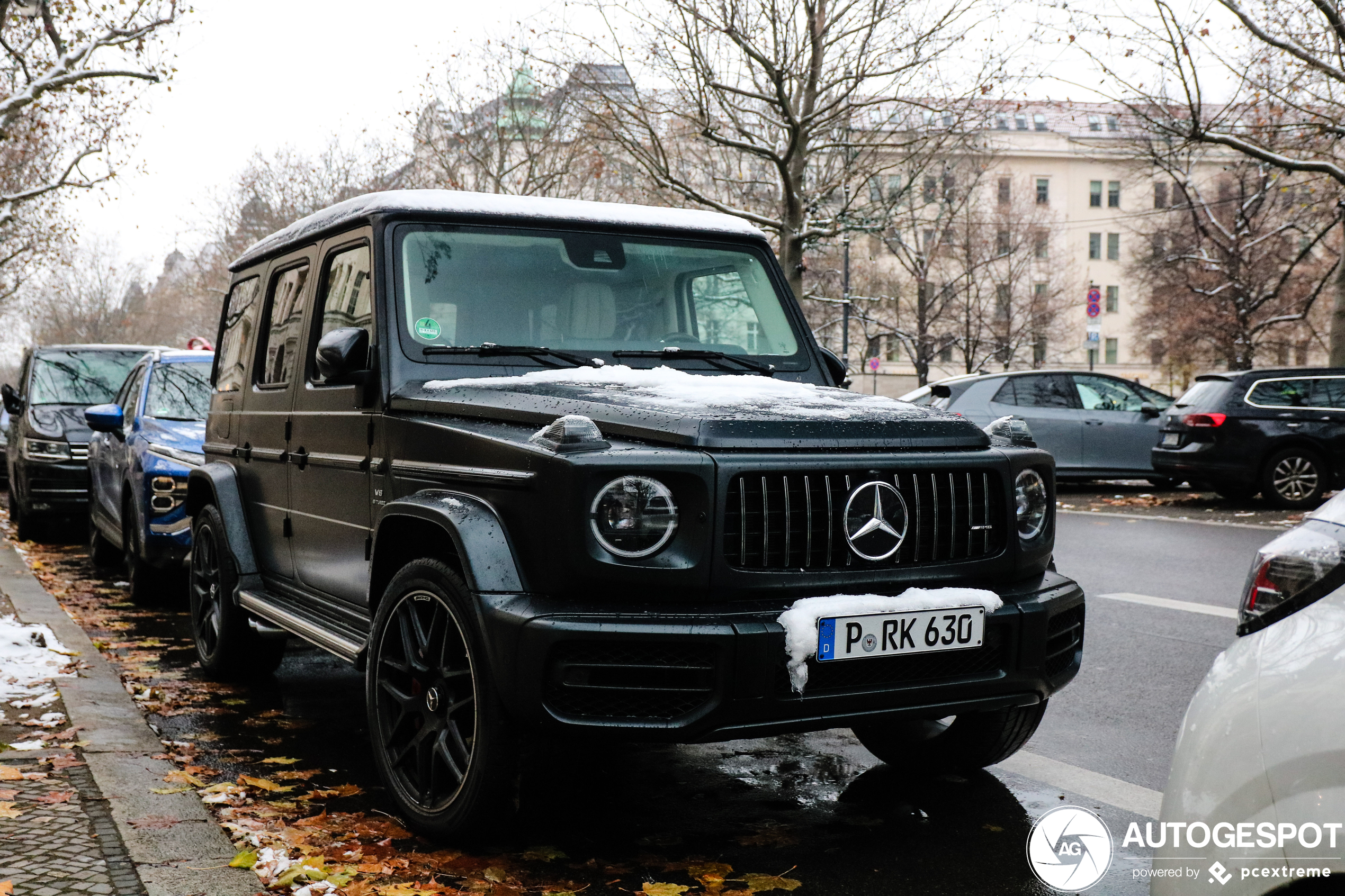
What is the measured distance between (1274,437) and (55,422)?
13.1 metres

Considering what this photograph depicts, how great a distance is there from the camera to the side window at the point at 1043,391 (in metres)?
17.0

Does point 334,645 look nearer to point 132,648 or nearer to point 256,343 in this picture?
point 256,343

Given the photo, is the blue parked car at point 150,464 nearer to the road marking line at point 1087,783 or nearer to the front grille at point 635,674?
the front grille at point 635,674

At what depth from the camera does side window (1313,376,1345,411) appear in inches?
577

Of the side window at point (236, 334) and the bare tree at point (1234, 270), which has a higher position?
the bare tree at point (1234, 270)

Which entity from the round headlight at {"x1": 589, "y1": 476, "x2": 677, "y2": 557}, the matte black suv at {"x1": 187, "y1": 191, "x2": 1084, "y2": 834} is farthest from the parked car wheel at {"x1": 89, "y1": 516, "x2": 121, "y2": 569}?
the round headlight at {"x1": 589, "y1": 476, "x2": 677, "y2": 557}

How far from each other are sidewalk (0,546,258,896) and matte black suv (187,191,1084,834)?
627 mm

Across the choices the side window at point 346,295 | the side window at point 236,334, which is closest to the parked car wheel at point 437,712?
the side window at point 346,295

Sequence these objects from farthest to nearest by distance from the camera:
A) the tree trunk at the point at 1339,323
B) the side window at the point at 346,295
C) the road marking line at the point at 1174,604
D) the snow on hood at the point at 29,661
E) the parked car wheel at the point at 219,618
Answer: the tree trunk at the point at 1339,323 → the road marking line at the point at 1174,604 → the parked car wheel at the point at 219,618 → the snow on hood at the point at 29,661 → the side window at the point at 346,295

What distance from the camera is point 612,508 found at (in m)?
3.33

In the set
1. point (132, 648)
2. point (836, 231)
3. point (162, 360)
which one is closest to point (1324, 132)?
point (836, 231)

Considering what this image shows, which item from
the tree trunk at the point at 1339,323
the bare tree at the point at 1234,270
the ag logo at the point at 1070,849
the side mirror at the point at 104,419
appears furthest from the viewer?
the bare tree at the point at 1234,270

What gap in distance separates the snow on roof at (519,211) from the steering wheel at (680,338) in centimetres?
47

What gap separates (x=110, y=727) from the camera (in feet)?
16.6
